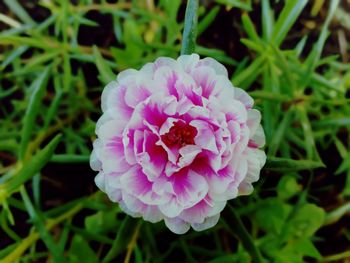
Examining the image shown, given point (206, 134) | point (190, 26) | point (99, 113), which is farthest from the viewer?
point (99, 113)

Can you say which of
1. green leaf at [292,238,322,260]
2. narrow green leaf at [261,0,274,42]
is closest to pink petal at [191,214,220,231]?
green leaf at [292,238,322,260]

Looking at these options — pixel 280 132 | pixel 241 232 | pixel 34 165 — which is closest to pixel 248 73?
pixel 280 132

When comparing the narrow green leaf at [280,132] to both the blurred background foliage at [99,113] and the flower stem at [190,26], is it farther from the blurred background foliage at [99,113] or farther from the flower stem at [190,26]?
the flower stem at [190,26]

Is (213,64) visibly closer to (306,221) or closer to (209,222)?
(209,222)

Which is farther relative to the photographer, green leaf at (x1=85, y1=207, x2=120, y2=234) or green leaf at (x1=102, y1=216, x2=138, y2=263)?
green leaf at (x1=85, y1=207, x2=120, y2=234)

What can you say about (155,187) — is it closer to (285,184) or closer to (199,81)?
(199,81)

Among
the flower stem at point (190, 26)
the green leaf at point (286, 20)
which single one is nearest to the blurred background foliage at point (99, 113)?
the green leaf at point (286, 20)

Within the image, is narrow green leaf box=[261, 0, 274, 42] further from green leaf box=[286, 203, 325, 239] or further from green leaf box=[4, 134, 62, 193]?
Result: green leaf box=[4, 134, 62, 193]

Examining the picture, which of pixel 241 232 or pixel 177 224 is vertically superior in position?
pixel 177 224
